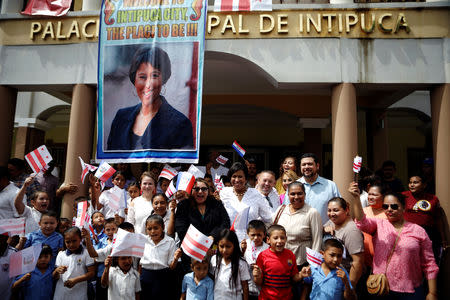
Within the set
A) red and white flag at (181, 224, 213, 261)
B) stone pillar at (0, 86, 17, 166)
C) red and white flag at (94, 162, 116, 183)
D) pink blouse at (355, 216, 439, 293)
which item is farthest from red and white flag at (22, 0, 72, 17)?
pink blouse at (355, 216, 439, 293)

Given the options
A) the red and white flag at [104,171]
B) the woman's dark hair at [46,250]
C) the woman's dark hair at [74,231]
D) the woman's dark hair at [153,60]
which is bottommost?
the woman's dark hair at [46,250]

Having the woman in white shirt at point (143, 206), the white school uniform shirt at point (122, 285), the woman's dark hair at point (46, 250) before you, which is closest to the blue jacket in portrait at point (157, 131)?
the woman in white shirt at point (143, 206)

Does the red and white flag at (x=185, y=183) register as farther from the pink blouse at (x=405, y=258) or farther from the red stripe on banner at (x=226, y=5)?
the red stripe on banner at (x=226, y=5)

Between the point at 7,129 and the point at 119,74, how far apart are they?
99.6 inches

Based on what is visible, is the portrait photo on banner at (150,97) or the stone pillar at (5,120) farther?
the stone pillar at (5,120)

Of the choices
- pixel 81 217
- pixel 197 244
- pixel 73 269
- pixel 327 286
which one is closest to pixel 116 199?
pixel 81 217

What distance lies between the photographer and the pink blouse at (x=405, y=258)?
3568mm

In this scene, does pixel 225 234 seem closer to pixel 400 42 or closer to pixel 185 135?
pixel 185 135

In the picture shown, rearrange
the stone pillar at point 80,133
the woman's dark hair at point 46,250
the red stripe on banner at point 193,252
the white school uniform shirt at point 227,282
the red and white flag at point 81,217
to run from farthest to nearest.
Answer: the stone pillar at point 80,133 → the red and white flag at point 81,217 → the woman's dark hair at point 46,250 → the white school uniform shirt at point 227,282 → the red stripe on banner at point 193,252

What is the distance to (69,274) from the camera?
416cm

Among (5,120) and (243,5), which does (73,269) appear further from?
(243,5)

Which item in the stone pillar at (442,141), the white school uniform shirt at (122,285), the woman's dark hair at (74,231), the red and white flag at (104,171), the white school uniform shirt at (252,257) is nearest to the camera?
the white school uniform shirt at (252,257)

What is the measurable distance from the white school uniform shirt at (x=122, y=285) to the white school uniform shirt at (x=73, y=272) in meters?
0.42

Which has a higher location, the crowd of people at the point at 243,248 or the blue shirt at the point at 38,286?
the crowd of people at the point at 243,248
